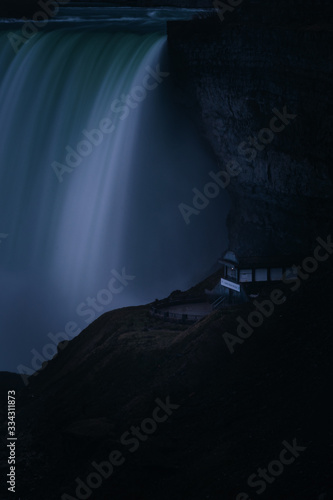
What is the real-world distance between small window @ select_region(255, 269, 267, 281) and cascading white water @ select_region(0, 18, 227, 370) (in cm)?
1058

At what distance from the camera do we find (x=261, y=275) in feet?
122

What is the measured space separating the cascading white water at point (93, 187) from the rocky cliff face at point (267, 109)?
1939 mm

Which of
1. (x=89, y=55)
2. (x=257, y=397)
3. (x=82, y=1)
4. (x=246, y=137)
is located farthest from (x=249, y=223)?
(x=82, y=1)

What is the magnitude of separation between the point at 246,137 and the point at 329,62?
6.59 metres

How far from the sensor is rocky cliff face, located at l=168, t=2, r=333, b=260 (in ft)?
129

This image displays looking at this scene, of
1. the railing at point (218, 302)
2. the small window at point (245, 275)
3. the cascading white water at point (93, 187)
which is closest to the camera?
the small window at point (245, 275)

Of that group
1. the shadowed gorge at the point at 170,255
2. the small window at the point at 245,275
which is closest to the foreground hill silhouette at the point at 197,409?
the shadowed gorge at the point at 170,255

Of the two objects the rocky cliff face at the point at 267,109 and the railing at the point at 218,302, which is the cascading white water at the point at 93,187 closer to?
the rocky cliff face at the point at 267,109

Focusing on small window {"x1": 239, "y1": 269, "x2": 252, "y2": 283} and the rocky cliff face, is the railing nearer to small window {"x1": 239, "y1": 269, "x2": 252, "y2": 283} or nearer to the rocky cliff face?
small window {"x1": 239, "y1": 269, "x2": 252, "y2": 283}

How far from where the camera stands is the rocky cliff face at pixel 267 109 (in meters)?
39.3

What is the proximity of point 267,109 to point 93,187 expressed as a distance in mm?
9186

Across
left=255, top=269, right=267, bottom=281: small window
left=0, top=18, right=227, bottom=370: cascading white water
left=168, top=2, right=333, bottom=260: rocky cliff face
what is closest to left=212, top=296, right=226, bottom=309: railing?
left=255, top=269, right=267, bottom=281: small window

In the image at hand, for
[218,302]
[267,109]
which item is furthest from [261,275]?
[267,109]

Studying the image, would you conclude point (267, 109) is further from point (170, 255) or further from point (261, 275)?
point (170, 255)
